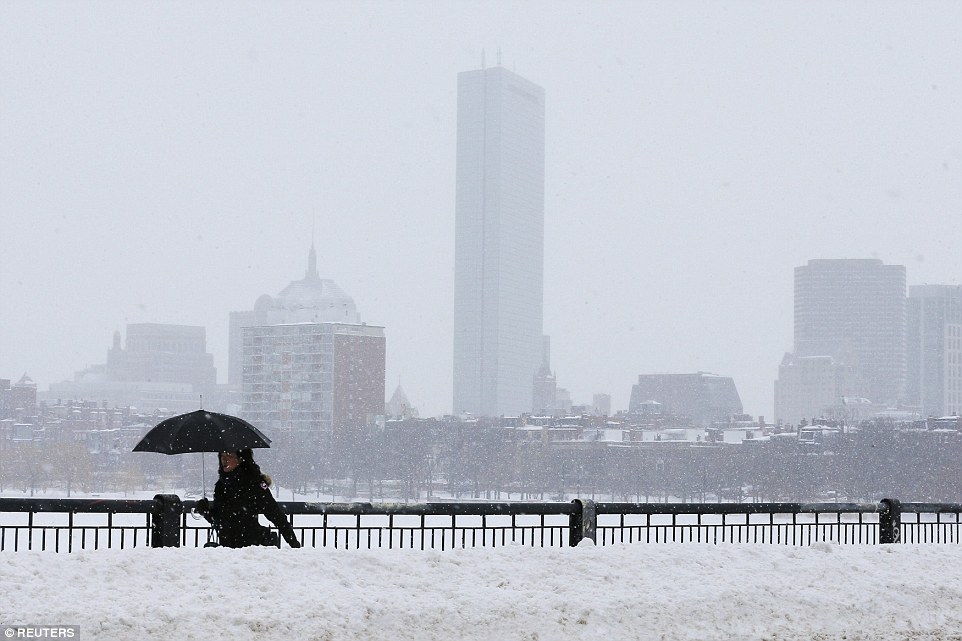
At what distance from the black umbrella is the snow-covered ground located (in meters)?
2.43

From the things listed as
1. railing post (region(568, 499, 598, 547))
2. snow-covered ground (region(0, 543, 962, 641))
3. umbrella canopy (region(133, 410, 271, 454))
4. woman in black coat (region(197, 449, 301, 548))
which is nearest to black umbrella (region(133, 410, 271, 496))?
umbrella canopy (region(133, 410, 271, 454))

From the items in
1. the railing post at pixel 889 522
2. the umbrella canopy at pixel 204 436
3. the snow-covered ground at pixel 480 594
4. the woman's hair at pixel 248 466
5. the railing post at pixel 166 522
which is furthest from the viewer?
the railing post at pixel 889 522

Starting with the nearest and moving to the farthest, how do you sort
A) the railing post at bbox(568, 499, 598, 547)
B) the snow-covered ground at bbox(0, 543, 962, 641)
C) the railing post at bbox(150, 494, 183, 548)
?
the snow-covered ground at bbox(0, 543, 962, 641) → the railing post at bbox(150, 494, 183, 548) → the railing post at bbox(568, 499, 598, 547)

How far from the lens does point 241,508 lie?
10.3m

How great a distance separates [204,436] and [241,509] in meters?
1.50

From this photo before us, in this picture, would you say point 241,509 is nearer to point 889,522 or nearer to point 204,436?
point 204,436

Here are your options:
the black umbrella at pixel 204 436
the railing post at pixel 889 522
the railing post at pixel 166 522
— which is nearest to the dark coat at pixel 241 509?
the railing post at pixel 166 522

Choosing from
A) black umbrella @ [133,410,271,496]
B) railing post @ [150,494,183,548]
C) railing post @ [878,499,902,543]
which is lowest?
railing post @ [878,499,902,543]

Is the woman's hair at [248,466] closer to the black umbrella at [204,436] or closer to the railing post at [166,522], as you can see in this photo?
the black umbrella at [204,436]

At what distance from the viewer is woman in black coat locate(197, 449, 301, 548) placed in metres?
10.3

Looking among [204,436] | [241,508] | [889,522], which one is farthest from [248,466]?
[889,522]

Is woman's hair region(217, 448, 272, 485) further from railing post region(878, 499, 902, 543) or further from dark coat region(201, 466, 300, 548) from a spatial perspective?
railing post region(878, 499, 902, 543)

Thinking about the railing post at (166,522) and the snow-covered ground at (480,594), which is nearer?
the snow-covered ground at (480,594)

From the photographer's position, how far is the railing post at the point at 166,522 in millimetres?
10977
